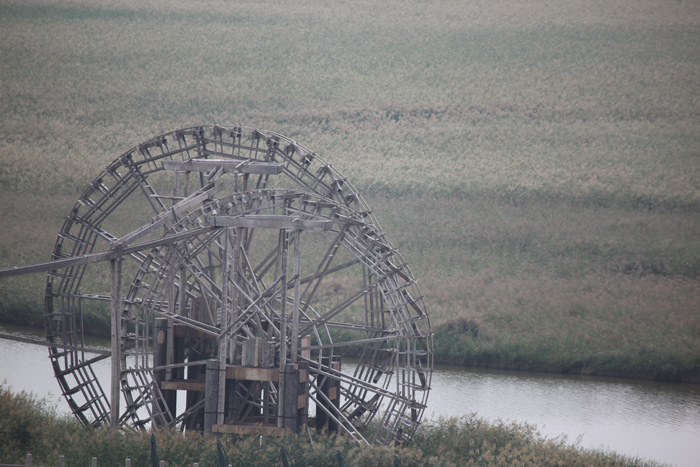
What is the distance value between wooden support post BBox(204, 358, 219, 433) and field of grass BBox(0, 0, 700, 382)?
63.1 ft

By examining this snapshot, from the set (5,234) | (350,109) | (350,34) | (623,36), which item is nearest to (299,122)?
(350,109)

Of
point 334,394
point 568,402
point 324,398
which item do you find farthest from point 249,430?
point 568,402

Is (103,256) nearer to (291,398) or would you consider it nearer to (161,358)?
(161,358)

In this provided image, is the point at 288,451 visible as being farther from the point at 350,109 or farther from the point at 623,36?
the point at 623,36

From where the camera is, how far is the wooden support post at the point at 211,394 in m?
22.5

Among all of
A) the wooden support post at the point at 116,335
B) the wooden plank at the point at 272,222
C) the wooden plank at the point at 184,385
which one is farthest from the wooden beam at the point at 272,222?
the wooden plank at the point at 184,385

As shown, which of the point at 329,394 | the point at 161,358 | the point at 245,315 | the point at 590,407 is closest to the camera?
the point at 245,315

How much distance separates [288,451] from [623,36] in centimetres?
6484

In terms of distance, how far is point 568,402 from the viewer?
3472 centimetres

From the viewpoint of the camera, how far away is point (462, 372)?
127ft

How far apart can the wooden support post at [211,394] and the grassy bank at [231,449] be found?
0.74 meters

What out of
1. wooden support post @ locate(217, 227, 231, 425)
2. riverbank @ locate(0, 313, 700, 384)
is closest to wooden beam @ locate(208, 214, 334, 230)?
wooden support post @ locate(217, 227, 231, 425)

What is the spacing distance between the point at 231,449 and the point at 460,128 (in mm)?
49420

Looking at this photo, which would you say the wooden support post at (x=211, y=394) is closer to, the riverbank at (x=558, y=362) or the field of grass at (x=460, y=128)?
the riverbank at (x=558, y=362)
